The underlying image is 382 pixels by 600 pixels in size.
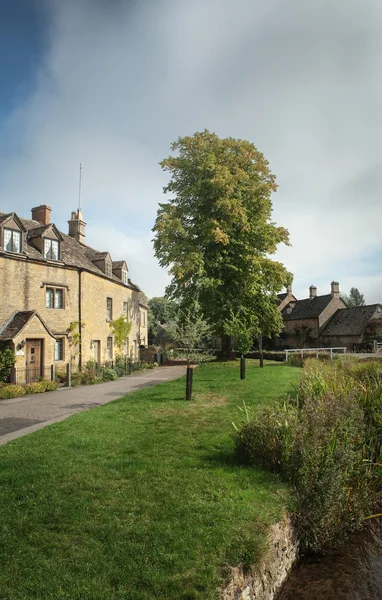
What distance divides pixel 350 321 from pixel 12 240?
39590 millimetres

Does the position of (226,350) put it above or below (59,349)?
below

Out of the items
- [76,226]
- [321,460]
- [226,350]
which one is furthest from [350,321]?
[321,460]

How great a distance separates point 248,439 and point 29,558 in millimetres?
4812

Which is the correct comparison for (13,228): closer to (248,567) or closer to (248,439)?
(248,439)

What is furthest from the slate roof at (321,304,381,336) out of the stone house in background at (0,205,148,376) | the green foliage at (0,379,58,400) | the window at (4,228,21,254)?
the window at (4,228,21,254)

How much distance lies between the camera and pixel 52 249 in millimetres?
24453

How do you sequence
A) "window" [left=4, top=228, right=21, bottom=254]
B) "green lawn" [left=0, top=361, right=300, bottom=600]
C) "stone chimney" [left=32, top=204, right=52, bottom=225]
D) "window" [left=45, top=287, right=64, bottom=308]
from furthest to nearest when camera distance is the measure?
"stone chimney" [left=32, top=204, right=52, bottom=225]
"window" [left=45, top=287, right=64, bottom=308]
"window" [left=4, top=228, right=21, bottom=254]
"green lawn" [left=0, top=361, right=300, bottom=600]

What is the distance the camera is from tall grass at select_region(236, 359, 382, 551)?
21.3 feet

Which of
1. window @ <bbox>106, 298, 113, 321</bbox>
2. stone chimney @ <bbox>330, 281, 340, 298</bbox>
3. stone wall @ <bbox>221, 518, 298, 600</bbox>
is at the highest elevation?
stone chimney @ <bbox>330, 281, 340, 298</bbox>

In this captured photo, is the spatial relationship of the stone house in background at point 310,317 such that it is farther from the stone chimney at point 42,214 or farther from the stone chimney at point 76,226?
the stone chimney at point 42,214

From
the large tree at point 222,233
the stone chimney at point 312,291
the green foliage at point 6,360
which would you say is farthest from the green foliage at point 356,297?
the green foliage at point 6,360

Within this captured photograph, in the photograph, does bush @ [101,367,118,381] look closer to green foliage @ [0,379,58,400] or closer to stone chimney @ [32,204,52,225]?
green foliage @ [0,379,58,400]

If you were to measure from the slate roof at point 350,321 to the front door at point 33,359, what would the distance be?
119ft

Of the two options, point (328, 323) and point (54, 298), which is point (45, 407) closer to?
point (54, 298)
